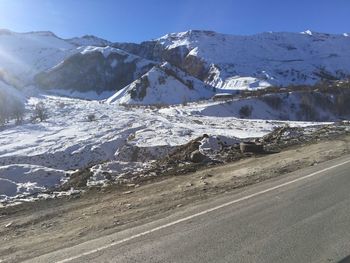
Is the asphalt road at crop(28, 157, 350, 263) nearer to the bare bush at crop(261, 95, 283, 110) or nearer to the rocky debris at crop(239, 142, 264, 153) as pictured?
the rocky debris at crop(239, 142, 264, 153)

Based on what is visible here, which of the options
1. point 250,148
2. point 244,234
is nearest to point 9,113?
point 250,148

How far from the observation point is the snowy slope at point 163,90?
118062 mm

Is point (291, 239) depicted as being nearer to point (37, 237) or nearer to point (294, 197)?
point (294, 197)

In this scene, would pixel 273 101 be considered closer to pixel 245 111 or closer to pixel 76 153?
pixel 245 111

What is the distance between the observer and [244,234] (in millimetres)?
6754

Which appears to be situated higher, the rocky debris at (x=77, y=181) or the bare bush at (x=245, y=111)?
the rocky debris at (x=77, y=181)

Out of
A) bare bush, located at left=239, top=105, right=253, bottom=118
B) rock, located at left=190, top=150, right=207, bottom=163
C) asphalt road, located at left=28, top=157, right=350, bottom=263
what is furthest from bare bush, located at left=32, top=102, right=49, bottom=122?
asphalt road, located at left=28, top=157, right=350, bottom=263

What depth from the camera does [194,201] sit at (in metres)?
9.20

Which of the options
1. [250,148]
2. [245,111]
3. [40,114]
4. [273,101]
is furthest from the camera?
[273,101]

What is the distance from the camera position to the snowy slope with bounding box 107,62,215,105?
118062 mm

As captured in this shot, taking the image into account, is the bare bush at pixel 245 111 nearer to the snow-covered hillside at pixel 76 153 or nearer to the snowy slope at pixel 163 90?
the snow-covered hillside at pixel 76 153

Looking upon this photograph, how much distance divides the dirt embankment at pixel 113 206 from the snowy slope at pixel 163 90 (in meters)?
102

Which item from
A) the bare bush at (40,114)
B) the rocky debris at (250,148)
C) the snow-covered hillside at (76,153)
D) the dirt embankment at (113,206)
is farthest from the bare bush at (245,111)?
the dirt embankment at (113,206)

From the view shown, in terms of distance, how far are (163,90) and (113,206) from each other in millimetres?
112432
